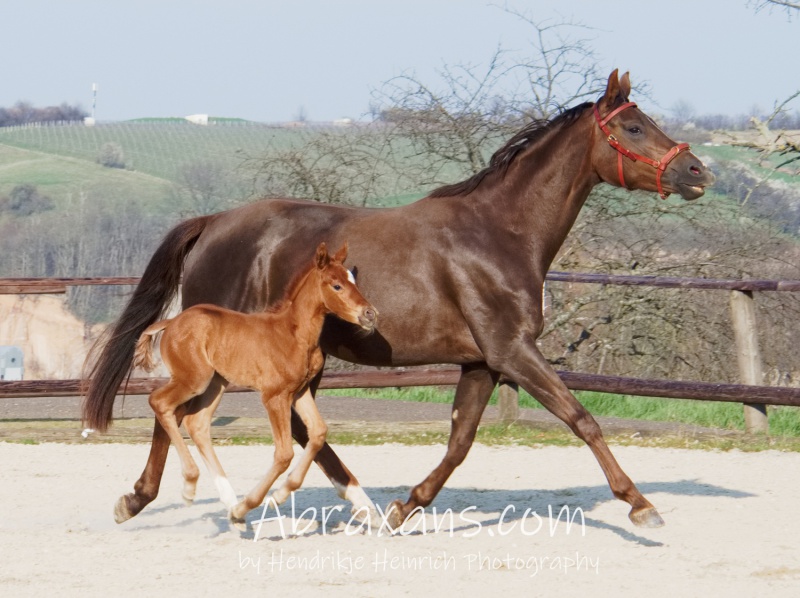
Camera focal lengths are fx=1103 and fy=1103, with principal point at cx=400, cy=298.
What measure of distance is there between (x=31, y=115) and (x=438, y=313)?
65.8m

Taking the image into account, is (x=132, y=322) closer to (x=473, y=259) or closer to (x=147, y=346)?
(x=147, y=346)

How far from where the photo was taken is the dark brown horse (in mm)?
5066

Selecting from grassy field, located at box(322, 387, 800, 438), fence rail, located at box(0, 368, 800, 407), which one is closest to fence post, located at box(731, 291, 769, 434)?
fence rail, located at box(0, 368, 800, 407)

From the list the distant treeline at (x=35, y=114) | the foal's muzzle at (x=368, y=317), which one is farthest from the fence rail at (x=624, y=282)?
the distant treeline at (x=35, y=114)

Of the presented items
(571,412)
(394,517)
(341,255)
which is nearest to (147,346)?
(341,255)

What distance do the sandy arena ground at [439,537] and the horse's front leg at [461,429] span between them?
0.54ft

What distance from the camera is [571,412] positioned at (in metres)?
4.89

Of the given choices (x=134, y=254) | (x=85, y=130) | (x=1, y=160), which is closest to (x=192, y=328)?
(x=134, y=254)

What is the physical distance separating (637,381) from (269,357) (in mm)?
4097

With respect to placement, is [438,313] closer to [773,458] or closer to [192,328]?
[192,328]

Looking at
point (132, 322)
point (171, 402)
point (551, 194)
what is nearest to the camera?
point (171, 402)

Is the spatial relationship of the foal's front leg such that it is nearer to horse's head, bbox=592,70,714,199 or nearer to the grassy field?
horse's head, bbox=592,70,714,199

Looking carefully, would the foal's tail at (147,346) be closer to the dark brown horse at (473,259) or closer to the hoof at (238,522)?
the dark brown horse at (473,259)

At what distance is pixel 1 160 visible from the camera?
49.1 metres
